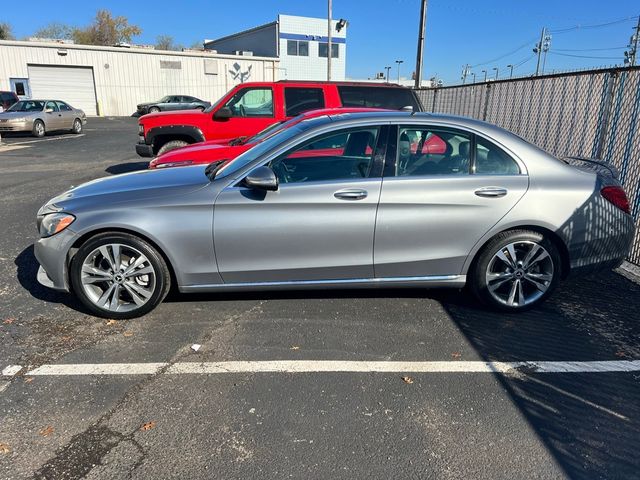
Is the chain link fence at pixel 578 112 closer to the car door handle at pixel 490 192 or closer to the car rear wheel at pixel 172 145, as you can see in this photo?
the car door handle at pixel 490 192

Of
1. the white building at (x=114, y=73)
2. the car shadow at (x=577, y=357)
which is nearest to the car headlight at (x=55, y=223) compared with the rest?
the car shadow at (x=577, y=357)

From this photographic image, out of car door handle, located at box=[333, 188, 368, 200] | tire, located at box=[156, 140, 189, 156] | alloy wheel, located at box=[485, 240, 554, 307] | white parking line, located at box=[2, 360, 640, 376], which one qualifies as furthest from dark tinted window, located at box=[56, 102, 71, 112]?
alloy wheel, located at box=[485, 240, 554, 307]

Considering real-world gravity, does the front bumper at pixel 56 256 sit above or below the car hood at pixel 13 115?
below

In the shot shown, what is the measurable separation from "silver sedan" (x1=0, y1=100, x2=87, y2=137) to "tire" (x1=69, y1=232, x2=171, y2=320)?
19719mm

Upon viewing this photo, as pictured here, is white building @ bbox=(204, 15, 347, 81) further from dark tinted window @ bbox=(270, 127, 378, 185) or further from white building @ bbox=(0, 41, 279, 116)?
dark tinted window @ bbox=(270, 127, 378, 185)

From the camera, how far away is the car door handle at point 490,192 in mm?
3963

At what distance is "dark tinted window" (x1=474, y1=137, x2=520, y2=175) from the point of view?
406cm

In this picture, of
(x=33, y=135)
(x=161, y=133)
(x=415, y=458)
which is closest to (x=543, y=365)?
(x=415, y=458)

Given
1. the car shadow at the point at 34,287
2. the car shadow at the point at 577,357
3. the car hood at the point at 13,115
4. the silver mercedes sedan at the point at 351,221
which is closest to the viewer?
the car shadow at the point at 577,357

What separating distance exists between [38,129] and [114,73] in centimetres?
1673

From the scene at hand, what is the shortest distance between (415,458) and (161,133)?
8.67 meters

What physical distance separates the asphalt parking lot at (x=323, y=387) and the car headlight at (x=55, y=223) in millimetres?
720

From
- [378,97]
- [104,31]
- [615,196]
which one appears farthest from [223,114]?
[104,31]

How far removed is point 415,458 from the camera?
253cm
